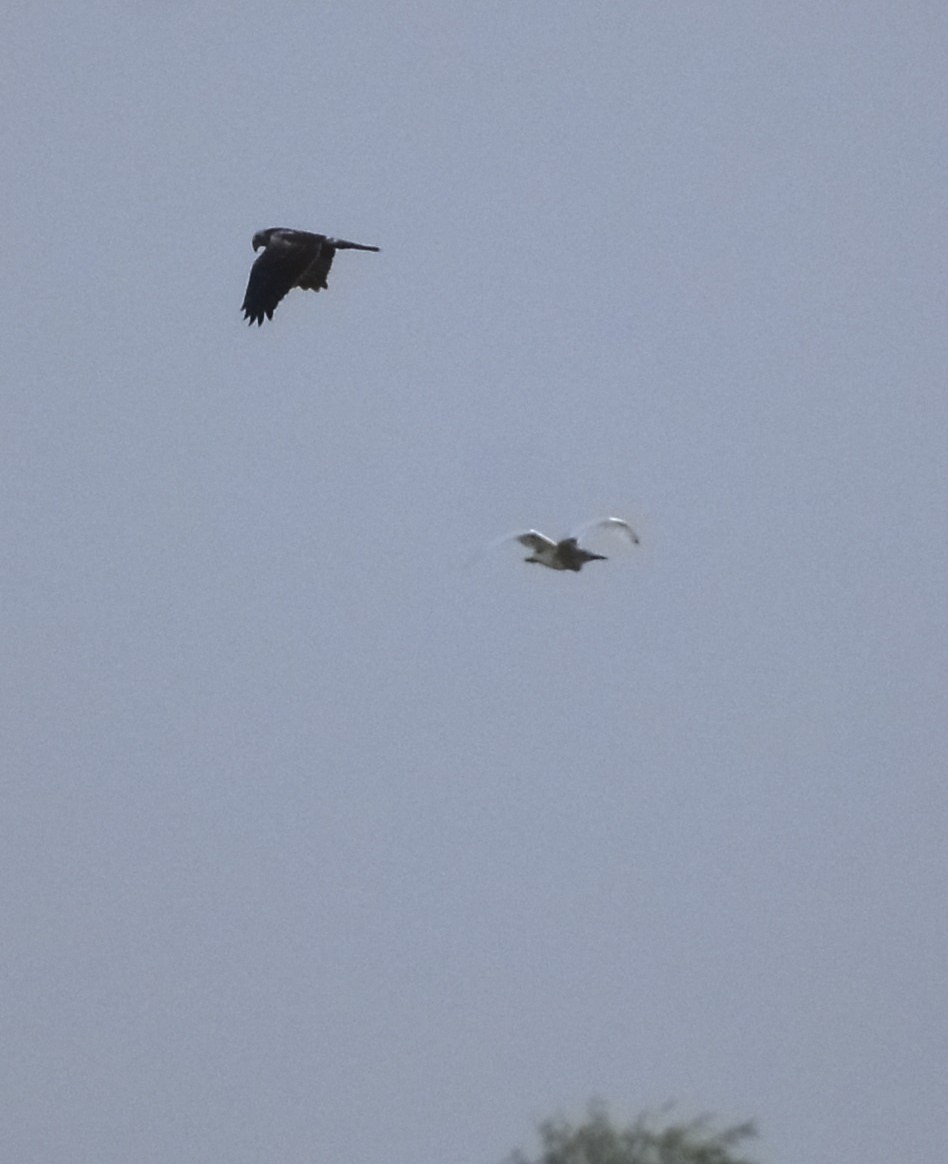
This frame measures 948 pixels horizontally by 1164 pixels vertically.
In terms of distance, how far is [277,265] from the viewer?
4350 cm

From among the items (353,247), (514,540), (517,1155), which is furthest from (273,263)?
(517,1155)

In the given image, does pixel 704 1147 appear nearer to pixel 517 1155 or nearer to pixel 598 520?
pixel 517 1155

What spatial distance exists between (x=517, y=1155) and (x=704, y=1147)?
2241mm

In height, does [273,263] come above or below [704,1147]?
above

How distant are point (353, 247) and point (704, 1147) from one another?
44.6 feet

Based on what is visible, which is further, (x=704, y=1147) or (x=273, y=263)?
(x=704, y=1147)

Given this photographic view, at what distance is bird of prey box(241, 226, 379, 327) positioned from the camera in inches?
1709

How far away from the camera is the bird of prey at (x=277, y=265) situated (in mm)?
43406

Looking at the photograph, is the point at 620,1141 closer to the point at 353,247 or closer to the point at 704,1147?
the point at 704,1147

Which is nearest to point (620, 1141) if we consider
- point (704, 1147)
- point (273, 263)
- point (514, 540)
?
point (704, 1147)

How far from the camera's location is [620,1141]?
51344mm

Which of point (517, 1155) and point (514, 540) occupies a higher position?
point (514, 540)

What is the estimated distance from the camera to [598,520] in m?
43.8

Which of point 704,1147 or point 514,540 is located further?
point 704,1147
